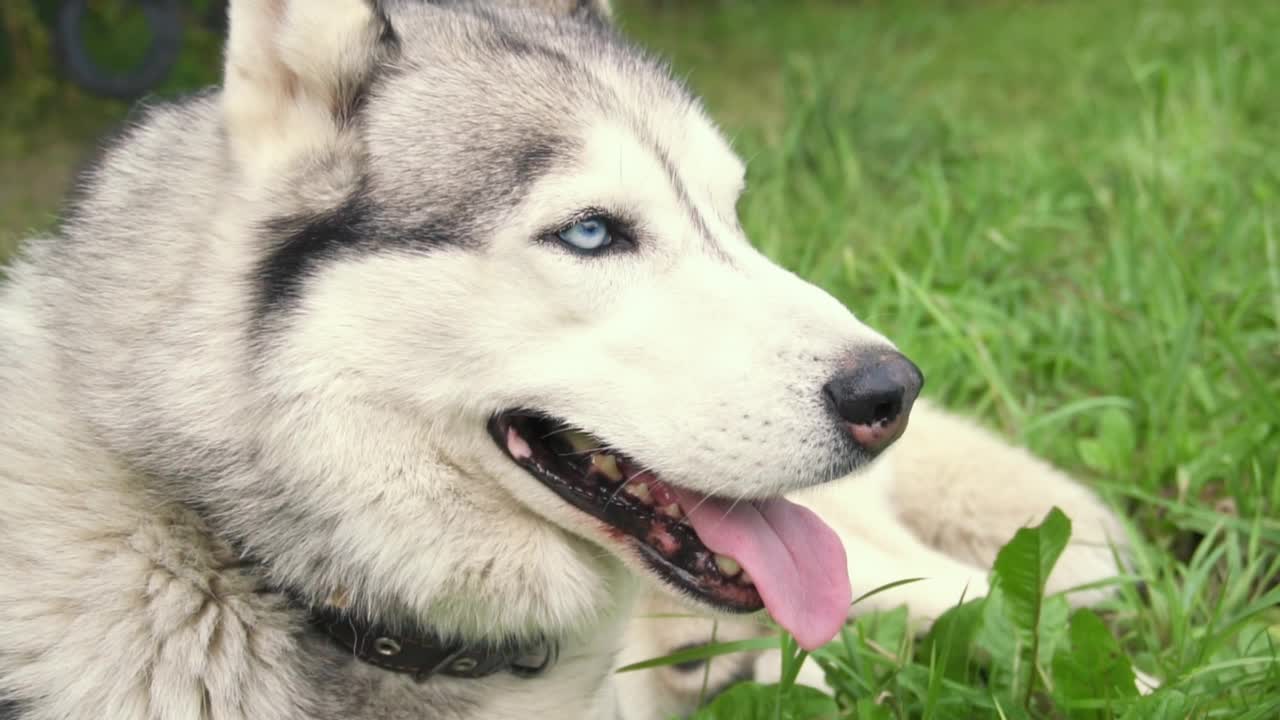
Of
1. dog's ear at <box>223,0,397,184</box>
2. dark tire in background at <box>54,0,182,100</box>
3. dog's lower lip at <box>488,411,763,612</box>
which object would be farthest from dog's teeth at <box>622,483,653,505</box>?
dark tire in background at <box>54,0,182,100</box>

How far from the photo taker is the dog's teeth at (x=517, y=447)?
83.2 inches

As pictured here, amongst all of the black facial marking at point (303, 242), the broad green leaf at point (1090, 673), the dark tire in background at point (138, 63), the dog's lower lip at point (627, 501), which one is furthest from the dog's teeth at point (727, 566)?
the dark tire in background at point (138, 63)

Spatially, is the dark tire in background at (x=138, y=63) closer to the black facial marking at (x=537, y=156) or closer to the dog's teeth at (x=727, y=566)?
the black facial marking at (x=537, y=156)

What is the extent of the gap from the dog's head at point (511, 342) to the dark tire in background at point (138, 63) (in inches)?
199

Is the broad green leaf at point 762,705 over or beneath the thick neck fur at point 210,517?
beneath

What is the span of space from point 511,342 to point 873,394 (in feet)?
2.08

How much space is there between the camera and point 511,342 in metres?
2.08

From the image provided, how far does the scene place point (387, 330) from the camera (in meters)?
2.07

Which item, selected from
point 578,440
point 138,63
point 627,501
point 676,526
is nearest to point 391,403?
point 578,440

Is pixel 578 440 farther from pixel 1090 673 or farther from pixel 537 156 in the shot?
pixel 1090 673

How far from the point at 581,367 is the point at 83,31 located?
19.6 feet

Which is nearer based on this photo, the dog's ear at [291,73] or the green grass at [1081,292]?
the dog's ear at [291,73]

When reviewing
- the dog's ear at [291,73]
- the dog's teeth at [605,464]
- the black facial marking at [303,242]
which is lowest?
the dog's teeth at [605,464]

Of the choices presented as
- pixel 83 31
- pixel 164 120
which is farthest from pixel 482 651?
pixel 83 31
